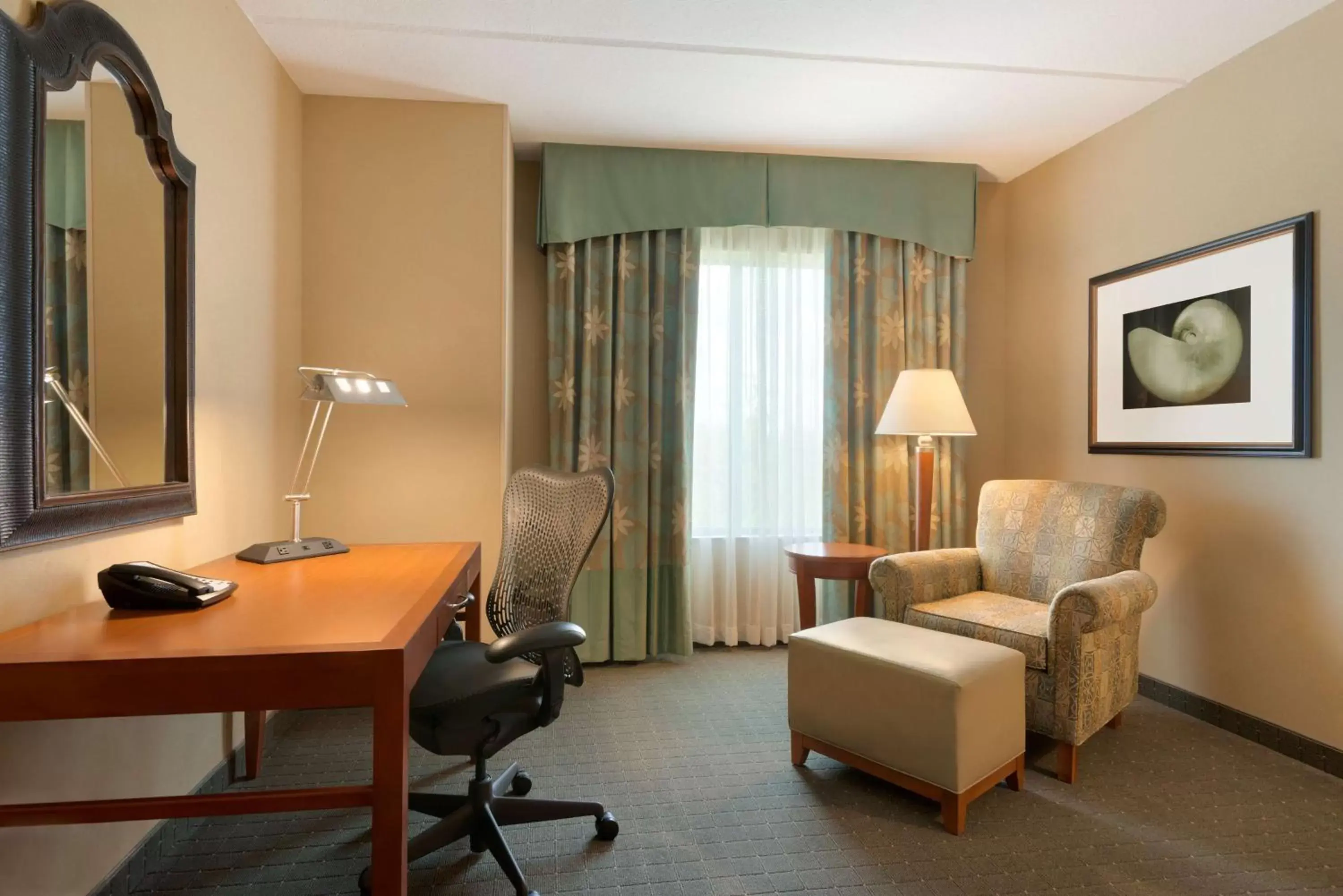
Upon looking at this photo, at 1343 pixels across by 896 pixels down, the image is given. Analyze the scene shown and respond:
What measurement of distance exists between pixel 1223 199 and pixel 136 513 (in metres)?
3.67

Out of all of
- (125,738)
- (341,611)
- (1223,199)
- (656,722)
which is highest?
(1223,199)

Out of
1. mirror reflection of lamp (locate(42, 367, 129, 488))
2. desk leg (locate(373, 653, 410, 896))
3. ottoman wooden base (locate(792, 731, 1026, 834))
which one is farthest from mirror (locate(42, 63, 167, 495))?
ottoman wooden base (locate(792, 731, 1026, 834))

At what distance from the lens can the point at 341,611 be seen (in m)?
1.45

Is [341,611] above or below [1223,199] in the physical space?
below

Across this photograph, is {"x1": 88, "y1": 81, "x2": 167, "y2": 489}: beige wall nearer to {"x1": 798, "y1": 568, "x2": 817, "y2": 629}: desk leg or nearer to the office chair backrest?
the office chair backrest

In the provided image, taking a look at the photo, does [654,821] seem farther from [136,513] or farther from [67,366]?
[67,366]

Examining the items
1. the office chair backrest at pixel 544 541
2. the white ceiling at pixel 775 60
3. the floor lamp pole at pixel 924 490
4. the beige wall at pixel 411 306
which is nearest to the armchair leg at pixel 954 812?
the office chair backrest at pixel 544 541

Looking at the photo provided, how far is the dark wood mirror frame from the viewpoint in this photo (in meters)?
1.29

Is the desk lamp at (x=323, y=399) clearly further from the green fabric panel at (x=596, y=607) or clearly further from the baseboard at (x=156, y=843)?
the green fabric panel at (x=596, y=607)

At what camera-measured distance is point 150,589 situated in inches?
56.1

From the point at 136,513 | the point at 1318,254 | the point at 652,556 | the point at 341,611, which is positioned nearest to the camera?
the point at 341,611

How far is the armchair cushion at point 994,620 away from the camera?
2.30m

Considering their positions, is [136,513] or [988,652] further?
[988,652]

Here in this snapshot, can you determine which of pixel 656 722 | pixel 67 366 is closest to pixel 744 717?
pixel 656 722
